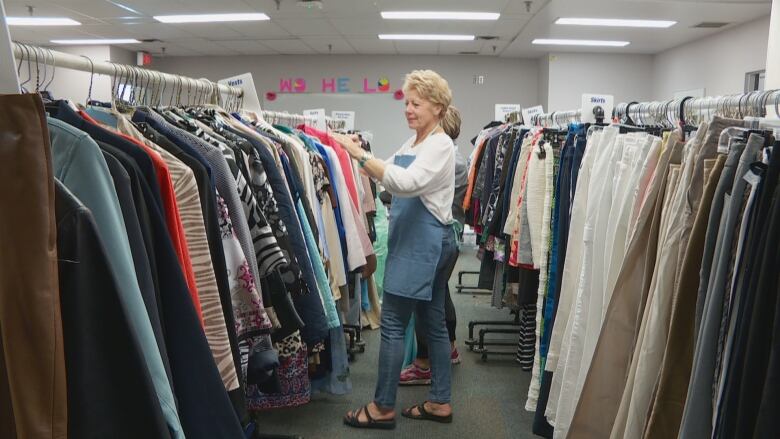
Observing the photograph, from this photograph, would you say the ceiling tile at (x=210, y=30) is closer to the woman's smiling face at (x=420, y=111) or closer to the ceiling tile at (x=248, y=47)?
the ceiling tile at (x=248, y=47)

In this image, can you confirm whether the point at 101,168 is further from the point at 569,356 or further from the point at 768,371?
the point at 569,356

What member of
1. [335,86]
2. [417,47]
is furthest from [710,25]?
[335,86]

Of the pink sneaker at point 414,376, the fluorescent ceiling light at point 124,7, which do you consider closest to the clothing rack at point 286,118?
the pink sneaker at point 414,376

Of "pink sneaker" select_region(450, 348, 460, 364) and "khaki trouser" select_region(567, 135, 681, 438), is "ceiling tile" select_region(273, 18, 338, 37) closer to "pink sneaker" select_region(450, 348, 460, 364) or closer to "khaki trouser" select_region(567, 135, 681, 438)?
"pink sneaker" select_region(450, 348, 460, 364)

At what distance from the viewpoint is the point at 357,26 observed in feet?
25.7

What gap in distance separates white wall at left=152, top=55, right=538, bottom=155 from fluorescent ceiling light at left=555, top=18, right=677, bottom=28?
10.2ft

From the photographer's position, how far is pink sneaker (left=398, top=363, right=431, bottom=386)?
133 inches

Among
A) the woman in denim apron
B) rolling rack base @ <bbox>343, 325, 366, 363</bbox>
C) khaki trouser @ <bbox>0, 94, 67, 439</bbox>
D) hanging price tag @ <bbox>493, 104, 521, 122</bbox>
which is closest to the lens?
khaki trouser @ <bbox>0, 94, 67, 439</bbox>

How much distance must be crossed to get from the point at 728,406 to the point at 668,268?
0.37 metres

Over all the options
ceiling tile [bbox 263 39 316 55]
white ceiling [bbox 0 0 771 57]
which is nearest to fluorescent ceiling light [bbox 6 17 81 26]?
white ceiling [bbox 0 0 771 57]

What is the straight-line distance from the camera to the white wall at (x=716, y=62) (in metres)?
7.14

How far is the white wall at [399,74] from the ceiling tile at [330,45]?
14.9 inches

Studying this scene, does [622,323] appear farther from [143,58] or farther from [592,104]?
[143,58]

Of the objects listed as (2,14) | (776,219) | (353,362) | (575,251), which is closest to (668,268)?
(776,219)
